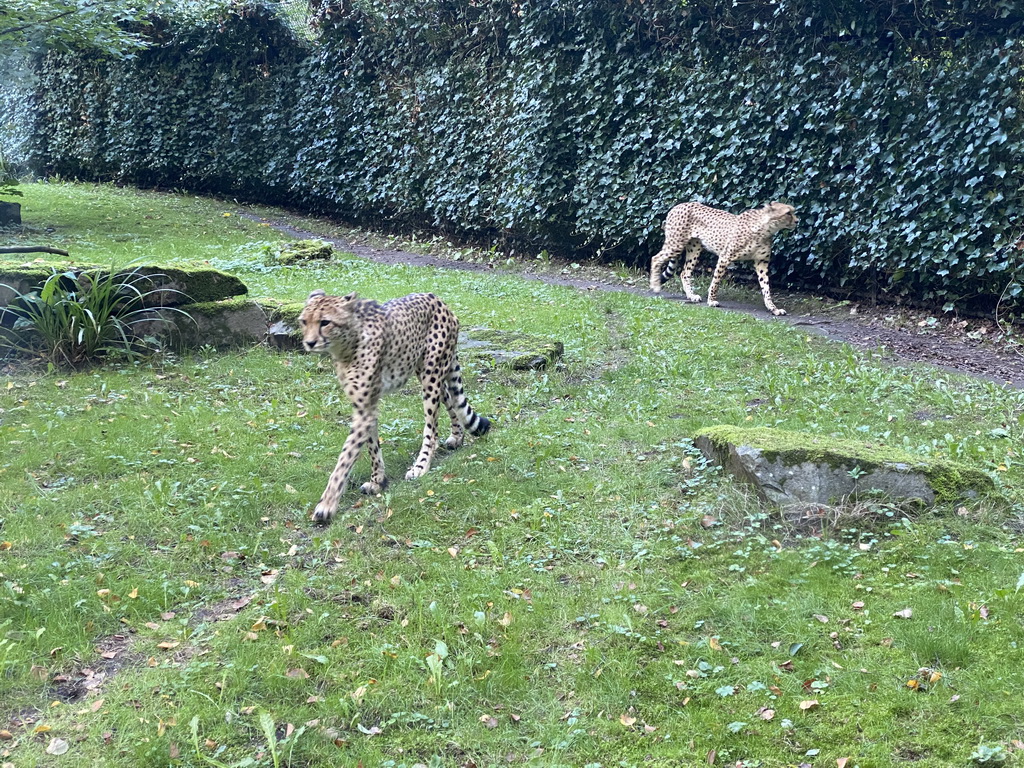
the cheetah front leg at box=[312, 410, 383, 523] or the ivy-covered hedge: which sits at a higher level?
the ivy-covered hedge

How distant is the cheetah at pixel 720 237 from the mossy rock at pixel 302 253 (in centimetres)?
568

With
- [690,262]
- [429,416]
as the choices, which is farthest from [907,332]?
[429,416]

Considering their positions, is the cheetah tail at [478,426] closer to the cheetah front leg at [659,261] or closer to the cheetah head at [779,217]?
the cheetah head at [779,217]

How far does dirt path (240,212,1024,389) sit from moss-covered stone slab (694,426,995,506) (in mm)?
3917

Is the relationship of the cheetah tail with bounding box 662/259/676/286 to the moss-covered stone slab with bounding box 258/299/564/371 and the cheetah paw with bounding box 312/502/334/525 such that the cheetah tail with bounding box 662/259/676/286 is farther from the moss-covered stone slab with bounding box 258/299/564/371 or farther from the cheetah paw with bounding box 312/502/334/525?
the cheetah paw with bounding box 312/502/334/525

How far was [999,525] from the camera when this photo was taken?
17.6ft

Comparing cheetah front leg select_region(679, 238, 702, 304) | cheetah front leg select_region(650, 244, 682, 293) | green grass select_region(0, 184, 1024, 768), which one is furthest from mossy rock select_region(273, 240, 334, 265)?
green grass select_region(0, 184, 1024, 768)

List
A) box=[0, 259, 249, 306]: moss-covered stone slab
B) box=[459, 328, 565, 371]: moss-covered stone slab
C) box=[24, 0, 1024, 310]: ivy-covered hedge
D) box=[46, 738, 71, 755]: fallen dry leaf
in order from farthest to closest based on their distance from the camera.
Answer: box=[24, 0, 1024, 310]: ivy-covered hedge → box=[459, 328, 565, 371]: moss-covered stone slab → box=[0, 259, 249, 306]: moss-covered stone slab → box=[46, 738, 71, 755]: fallen dry leaf

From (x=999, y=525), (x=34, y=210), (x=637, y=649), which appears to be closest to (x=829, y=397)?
(x=999, y=525)

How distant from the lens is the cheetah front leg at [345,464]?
5.86 metres

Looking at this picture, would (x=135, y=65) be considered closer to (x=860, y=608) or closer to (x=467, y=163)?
(x=467, y=163)

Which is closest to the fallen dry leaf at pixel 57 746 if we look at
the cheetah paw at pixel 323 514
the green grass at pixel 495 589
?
the green grass at pixel 495 589

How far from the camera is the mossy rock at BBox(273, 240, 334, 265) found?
48.9 feet

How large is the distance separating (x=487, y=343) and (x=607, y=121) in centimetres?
720
